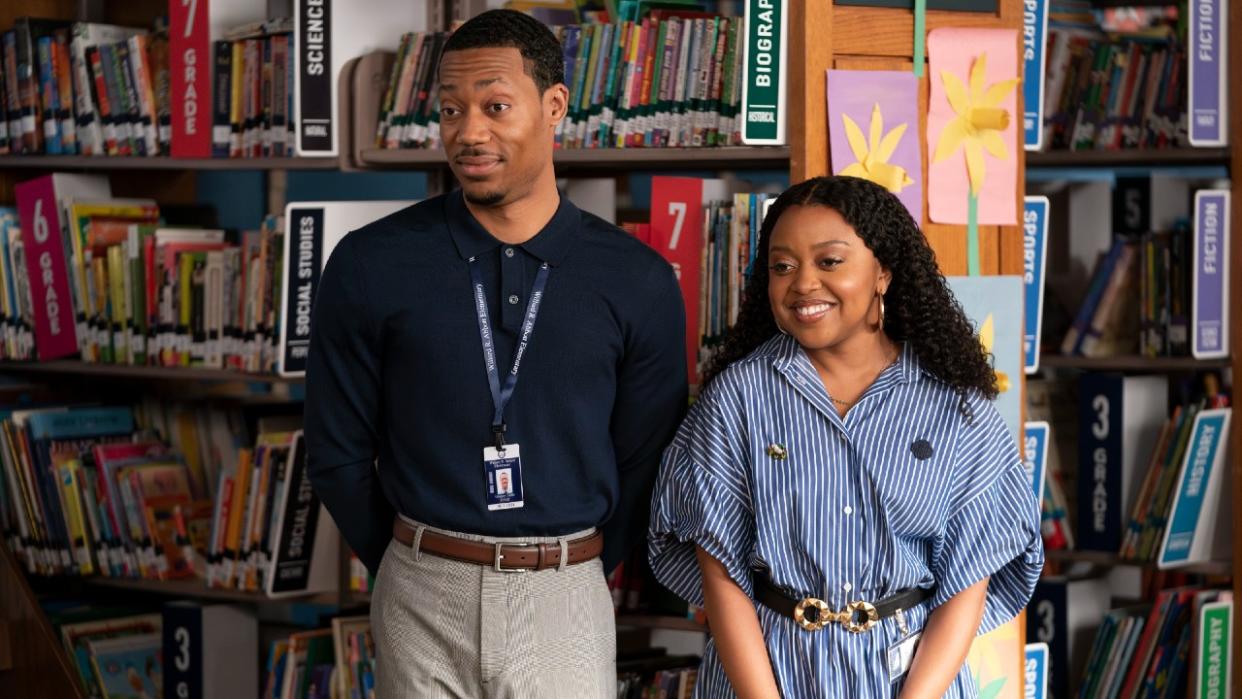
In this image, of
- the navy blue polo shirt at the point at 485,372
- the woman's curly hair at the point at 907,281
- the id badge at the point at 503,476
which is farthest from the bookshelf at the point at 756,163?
the id badge at the point at 503,476

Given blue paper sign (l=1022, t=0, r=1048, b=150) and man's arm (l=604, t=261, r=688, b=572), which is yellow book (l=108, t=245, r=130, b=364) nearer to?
man's arm (l=604, t=261, r=688, b=572)

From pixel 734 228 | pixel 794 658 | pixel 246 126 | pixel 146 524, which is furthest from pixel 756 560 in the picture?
pixel 146 524

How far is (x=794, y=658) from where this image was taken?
2.01 metres

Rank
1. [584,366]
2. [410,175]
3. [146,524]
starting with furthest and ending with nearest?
[410,175] < [146,524] < [584,366]

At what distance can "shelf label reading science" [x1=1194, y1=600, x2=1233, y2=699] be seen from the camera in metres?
3.58

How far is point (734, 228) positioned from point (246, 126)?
53.2 inches

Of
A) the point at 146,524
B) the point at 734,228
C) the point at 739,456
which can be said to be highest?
the point at 734,228

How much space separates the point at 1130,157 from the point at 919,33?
1621 mm

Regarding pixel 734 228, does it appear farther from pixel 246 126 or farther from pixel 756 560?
pixel 246 126

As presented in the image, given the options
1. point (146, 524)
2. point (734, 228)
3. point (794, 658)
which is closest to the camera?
point (794, 658)

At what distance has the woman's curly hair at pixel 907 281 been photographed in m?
2.03

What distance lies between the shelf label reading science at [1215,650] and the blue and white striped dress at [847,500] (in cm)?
173

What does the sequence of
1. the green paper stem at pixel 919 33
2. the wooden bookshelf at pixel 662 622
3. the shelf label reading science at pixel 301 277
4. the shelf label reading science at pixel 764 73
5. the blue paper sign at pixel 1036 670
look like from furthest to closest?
the shelf label reading science at pixel 301 277 < the wooden bookshelf at pixel 662 622 < the blue paper sign at pixel 1036 670 < the shelf label reading science at pixel 764 73 < the green paper stem at pixel 919 33

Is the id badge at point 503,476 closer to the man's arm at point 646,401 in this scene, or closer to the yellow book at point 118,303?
the man's arm at point 646,401
